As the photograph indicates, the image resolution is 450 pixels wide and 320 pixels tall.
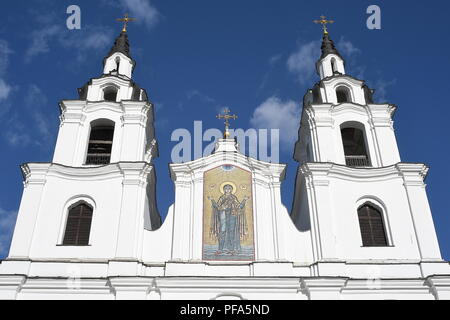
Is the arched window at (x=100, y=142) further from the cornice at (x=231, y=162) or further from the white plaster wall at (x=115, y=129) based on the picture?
the cornice at (x=231, y=162)

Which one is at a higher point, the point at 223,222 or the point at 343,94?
the point at 343,94

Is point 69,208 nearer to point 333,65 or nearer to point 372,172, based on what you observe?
point 372,172

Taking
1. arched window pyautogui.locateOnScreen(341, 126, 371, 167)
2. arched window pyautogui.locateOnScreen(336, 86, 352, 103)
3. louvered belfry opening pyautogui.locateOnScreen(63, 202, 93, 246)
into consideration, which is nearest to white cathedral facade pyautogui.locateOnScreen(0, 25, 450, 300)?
louvered belfry opening pyautogui.locateOnScreen(63, 202, 93, 246)

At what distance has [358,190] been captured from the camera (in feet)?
64.0

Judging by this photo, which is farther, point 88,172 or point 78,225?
point 88,172

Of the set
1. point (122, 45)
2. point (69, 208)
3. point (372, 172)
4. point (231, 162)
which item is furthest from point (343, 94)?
point (69, 208)

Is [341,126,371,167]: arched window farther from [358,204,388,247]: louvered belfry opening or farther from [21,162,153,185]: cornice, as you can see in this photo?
[21,162,153,185]: cornice

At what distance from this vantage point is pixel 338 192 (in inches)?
760

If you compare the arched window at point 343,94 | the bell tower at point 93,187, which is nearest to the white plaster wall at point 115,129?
the bell tower at point 93,187

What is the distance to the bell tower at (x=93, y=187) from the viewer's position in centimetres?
1769

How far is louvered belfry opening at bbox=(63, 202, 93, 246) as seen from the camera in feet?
59.4

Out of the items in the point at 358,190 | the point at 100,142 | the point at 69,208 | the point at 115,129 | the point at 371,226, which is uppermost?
the point at 115,129

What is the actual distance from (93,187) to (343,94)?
38.1ft
